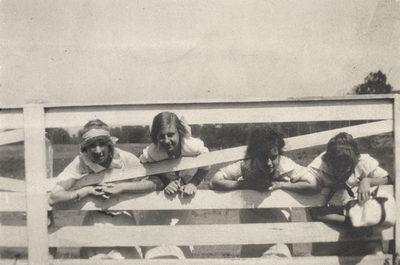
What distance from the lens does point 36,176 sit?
8.07ft

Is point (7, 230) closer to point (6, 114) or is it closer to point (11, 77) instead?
point (6, 114)

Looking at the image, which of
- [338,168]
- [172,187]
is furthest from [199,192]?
[338,168]

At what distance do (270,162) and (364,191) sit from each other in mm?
710

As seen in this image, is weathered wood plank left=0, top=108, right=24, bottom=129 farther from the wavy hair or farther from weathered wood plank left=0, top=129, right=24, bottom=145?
the wavy hair

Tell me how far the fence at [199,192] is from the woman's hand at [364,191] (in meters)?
0.23

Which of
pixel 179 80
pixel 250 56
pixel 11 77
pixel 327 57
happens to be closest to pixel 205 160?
pixel 179 80

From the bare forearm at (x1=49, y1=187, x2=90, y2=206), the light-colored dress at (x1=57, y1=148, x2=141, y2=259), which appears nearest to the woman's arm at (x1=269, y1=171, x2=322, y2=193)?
the light-colored dress at (x1=57, y1=148, x2=141, y2=259)

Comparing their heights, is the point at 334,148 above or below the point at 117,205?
above

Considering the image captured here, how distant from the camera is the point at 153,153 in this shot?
96.4 inches

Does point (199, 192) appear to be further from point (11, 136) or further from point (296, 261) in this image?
point (11, 136)

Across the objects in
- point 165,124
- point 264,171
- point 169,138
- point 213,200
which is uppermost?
point 165,124

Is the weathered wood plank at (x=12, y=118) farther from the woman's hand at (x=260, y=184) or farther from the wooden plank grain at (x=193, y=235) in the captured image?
the woman's hand at (x=260, y=184)

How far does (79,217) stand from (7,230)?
1.86 ft

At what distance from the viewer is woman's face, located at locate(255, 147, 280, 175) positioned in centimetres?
242
